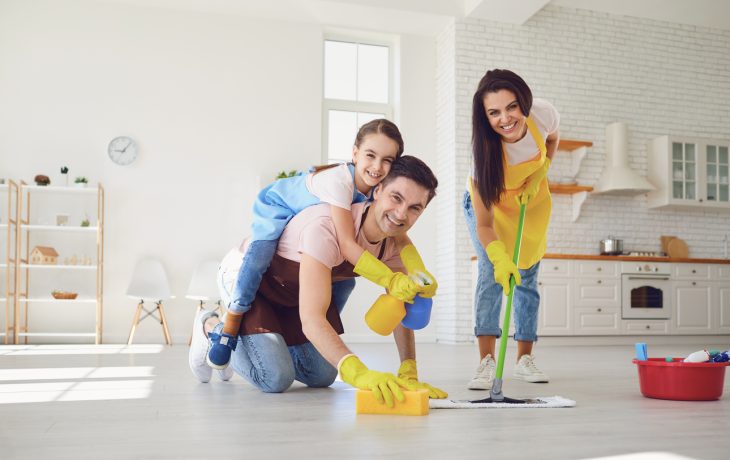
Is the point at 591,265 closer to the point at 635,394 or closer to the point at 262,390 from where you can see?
the point at 635,394

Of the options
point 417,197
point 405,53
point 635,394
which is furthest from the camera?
point 405,53

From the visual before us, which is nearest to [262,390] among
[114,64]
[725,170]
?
[114,64]

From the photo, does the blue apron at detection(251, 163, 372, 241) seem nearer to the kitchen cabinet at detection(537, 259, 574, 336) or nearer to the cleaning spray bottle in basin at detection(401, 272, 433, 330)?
the cleaning spray bottle in basin at detection(401, 272, 433, 330)

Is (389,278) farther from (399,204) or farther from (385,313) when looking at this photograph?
(399,204)

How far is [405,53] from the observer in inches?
275

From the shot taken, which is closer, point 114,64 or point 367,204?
point 367,204

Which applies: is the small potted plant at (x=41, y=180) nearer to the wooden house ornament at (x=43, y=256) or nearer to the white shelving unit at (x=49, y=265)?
the white shelving unit at (x=49, y=265)

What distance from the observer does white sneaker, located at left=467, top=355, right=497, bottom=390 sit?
8.43 feet

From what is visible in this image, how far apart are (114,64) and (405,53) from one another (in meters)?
2.82

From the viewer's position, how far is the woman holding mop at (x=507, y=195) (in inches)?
96.1

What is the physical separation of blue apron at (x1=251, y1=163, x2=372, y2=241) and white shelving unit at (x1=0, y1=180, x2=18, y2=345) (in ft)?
13.0

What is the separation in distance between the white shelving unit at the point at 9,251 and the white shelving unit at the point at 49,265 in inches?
2.6

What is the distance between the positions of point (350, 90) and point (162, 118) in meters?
1.91

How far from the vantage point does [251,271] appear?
2.46 metres
